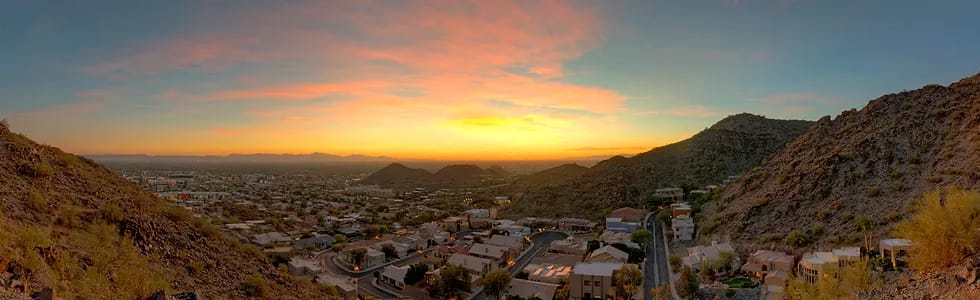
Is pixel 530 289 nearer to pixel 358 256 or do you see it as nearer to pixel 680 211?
pixel 358 256

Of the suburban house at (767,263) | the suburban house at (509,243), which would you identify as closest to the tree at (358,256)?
the suburban house at (509,243)

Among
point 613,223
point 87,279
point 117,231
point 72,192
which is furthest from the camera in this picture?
point 613,223

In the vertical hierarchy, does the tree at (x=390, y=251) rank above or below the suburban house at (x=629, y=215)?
below

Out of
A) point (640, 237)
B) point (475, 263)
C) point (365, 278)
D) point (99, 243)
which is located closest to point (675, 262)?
point (640, 237)

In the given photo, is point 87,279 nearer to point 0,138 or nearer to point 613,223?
point 0,138

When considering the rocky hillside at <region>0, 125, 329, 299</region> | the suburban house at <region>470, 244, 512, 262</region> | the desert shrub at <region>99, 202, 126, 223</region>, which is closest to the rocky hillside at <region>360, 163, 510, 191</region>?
the suburban house at <region>470, 244, 512, 262</region>

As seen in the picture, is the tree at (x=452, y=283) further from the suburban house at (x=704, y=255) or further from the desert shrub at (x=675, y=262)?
the suburban house at (x=704, y=255)

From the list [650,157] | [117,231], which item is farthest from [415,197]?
[117,231]
